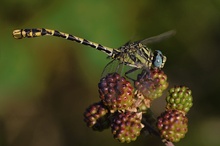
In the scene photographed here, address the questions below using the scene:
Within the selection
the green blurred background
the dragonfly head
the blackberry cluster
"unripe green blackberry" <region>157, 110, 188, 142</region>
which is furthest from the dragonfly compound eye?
the green blurred background

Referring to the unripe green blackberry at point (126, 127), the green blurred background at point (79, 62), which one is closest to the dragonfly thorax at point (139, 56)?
the unripe green blackberry at point (126, 127)

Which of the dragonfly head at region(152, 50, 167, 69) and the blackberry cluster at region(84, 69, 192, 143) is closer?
the blackberry cluster at region(84, 69, 192, 143)

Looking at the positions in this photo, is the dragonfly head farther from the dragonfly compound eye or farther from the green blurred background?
the green blurred background

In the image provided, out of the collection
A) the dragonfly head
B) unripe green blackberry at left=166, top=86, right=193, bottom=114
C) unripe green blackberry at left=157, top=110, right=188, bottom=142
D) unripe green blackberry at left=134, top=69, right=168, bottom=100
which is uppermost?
the dragonfly head

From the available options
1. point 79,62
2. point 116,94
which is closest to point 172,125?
point 116,94

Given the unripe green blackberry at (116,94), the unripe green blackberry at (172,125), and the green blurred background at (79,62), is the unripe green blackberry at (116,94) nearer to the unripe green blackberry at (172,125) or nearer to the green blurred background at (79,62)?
the unripe green blackberry at (172,125)

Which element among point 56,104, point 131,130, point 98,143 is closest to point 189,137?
point 98,143

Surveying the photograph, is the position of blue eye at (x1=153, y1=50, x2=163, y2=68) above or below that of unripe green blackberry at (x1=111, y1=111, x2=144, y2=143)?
above

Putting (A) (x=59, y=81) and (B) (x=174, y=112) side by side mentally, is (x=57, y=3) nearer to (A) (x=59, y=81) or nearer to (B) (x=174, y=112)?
(A) (x=59, y=81)
